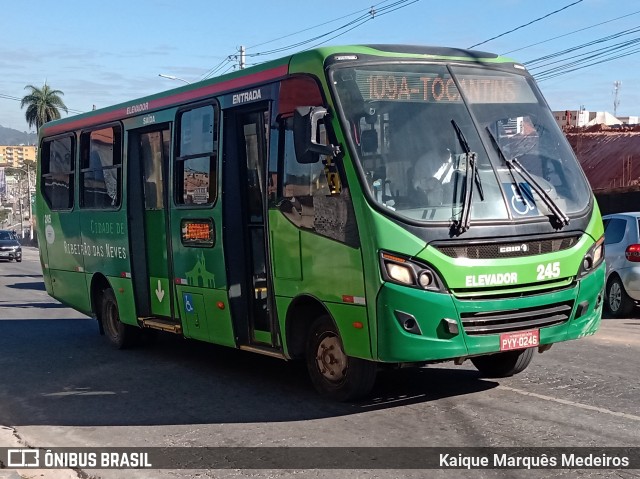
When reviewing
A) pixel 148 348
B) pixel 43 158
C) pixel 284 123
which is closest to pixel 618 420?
pixel 284 123

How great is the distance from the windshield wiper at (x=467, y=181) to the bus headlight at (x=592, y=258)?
112 centimetres

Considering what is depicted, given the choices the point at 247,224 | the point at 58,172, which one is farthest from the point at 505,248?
the point at 58,172

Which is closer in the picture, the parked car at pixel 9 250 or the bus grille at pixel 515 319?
the bus grille at pixel 515 319

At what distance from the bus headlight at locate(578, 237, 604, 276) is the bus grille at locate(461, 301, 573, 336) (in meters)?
0.32

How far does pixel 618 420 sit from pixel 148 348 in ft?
23.3

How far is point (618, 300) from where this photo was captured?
47.7 feet

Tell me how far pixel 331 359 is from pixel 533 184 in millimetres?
2286

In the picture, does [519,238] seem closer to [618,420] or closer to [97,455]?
[618,420]

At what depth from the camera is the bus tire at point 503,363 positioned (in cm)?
863

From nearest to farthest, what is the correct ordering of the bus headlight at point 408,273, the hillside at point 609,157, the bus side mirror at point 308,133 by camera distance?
the bus headlight at point 408,273 → the bus side mirror at point 308,133 → the hillside at point 609,157

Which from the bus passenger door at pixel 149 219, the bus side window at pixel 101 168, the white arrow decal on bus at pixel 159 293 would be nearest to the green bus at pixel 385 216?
the bus passenger door at pixel 149 219

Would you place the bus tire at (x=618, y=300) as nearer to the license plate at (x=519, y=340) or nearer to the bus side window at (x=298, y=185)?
the license plate at (x=519, y=340)

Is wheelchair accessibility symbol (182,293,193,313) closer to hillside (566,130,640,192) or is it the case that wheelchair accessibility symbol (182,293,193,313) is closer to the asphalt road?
the asphalt road

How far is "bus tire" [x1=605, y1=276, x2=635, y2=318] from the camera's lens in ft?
47.0
